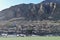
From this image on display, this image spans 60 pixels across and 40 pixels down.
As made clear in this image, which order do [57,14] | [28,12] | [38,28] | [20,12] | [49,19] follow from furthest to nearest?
[20,12] → [28,12] → [57,14] → [49,19] → [38,28]

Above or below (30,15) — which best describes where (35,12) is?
above

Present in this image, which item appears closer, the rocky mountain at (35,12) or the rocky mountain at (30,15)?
the rocky mountain at (30,15)

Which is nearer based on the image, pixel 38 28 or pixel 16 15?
pixel 38 28

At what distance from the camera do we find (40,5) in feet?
320

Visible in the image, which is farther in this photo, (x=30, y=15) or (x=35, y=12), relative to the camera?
(x=35, y=12)

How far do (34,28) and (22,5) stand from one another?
41602 millimetres

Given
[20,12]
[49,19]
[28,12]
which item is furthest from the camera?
[20,12]

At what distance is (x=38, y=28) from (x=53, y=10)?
27.5m

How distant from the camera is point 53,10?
3617 inches

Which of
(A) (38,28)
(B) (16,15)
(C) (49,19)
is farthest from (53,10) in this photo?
(A) (38,28)

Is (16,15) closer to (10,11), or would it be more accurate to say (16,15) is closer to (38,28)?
(10,11)

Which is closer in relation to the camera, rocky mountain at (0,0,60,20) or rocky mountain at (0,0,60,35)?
rocky mountain at (0,0,60,35)

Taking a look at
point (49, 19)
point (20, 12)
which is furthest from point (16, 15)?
point (49, 19)

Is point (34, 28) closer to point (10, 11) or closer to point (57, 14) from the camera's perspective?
point (57, 14)
